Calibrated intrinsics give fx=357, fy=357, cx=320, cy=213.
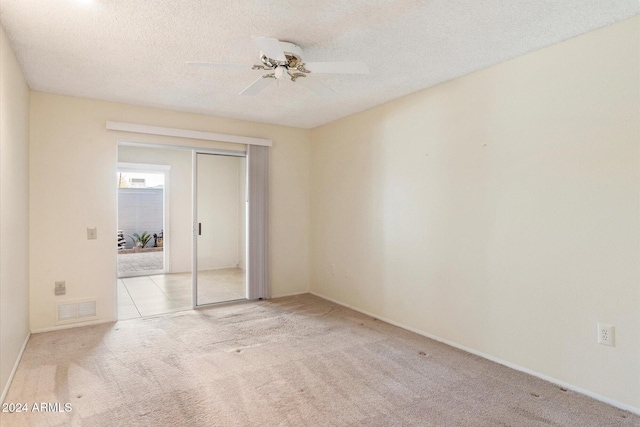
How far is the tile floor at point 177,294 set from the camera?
4.49m

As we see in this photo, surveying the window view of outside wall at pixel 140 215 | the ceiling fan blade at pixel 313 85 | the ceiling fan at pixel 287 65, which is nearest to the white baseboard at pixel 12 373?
the ceiling fan at pixel 287 65

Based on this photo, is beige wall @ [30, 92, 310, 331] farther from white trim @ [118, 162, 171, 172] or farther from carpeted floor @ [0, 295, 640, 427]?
white trim @ [118, 162, 171, 172]

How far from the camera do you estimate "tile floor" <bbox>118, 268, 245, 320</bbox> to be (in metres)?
4.49

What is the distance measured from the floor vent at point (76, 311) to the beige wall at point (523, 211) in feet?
10.2

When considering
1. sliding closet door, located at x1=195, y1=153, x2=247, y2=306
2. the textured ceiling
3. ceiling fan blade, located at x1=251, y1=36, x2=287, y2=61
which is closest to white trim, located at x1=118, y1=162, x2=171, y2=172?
sliding closet door, located at x1=195, y1=153, x2=247, y2=306

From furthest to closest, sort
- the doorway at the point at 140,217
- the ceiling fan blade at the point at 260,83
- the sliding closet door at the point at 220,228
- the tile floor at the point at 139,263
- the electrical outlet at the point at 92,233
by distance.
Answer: the doorway at the point at 140,217
the tile floor at the point at 139,263
the sliding closet door at the point at 220,228
the electrical outlet at the point at 92,233
the ceiling fan blade at the point at 260,83

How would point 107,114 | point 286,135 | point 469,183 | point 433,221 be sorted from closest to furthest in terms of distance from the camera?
point 469,183, point 433,221, point 107,114, point 286,135

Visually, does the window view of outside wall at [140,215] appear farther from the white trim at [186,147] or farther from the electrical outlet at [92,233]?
the electrical outlet at [92,233]

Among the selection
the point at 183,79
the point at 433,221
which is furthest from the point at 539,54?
the point at 183,79

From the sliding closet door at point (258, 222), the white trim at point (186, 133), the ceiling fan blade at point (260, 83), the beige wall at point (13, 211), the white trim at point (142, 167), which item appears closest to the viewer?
the beige wall at point (13, 211)

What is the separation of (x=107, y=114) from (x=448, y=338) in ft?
14.0

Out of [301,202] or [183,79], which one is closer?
[183,79]

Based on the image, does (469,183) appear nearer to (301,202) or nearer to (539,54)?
(539,54)

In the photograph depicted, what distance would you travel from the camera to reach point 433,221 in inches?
137
